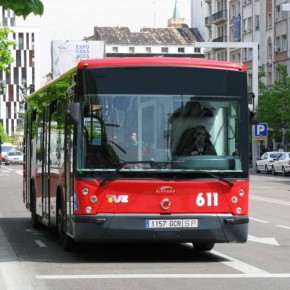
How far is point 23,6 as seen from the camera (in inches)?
447

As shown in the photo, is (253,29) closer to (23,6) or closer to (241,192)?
(241,192)

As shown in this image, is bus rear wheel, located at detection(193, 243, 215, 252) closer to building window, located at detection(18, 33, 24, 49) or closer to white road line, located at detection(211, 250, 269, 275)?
white road line, located at detection(211, 250, 269, 275)

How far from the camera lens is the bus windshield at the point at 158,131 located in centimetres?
1376

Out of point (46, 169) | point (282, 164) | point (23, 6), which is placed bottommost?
point (282, 164)

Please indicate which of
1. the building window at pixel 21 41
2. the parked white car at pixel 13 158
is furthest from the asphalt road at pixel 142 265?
the building window at pixel 21 41

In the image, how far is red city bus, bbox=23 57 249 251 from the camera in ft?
44.9

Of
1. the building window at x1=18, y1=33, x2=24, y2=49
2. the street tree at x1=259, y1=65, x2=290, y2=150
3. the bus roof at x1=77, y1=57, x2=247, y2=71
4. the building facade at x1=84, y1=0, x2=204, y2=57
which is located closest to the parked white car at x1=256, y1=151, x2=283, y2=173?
the street tree at x1=259, y1=65, x2=290, y2=150

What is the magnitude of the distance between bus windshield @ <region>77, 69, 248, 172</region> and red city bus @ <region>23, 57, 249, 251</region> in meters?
0.01

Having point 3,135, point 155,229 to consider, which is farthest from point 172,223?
point 3,135

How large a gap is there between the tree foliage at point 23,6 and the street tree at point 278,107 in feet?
203

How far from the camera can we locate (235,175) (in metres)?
13.9

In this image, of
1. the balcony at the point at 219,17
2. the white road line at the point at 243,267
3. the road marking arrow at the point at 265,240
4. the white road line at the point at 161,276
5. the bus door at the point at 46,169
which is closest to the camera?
the white road line at the point at 161,276

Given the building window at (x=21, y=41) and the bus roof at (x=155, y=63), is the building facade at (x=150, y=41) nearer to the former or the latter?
the building window at (x=21, y=41)

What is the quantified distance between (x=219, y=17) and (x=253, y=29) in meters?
14.4
